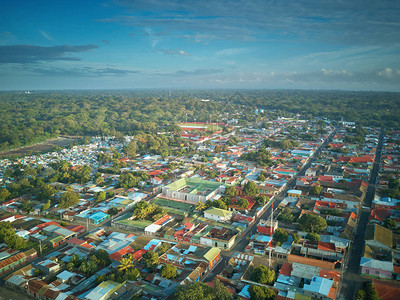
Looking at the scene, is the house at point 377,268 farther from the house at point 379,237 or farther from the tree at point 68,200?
the tree at point 68,200

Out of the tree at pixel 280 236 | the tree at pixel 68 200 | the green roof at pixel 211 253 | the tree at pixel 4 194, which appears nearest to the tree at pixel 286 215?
the tree at pixel 280 236

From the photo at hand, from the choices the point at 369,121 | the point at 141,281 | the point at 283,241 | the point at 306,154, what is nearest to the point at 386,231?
the point at 283,241

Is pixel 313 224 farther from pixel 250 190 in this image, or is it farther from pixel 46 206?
pixel 46 206

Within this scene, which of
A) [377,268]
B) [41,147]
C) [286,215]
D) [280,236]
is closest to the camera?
[377,268]

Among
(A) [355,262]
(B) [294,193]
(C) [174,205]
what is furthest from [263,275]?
(B) [294,193]

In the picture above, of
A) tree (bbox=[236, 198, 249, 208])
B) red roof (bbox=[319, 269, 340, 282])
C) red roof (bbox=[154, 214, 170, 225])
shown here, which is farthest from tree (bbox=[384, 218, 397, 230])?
red roof (bbox=[154, 214, 170, 225])

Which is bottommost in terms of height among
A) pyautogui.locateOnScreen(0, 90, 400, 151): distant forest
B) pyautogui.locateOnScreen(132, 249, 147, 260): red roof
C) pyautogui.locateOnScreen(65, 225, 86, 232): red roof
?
pyautogui.locateOnScreen(65, 225, 86, 232): red roof

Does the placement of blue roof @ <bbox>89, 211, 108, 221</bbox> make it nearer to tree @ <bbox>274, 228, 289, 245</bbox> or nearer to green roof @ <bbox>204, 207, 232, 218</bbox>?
green roof @ <bbox>204, 207, 232, 218</bbox>
